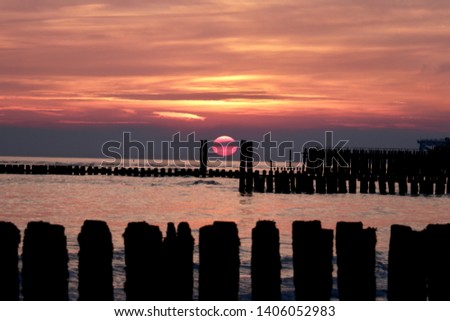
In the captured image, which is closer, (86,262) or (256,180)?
(86,262)

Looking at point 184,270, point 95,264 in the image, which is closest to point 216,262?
point 184,270

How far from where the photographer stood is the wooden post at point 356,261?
24.8 feet

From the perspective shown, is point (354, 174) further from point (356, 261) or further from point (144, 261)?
point (144, 261)

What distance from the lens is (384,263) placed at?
14.2 m

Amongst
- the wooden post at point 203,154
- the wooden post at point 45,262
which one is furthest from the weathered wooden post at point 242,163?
the wooden post at point 45,262

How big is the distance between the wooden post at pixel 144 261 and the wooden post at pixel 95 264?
190 mm

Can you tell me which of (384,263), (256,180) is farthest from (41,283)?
(256,180)

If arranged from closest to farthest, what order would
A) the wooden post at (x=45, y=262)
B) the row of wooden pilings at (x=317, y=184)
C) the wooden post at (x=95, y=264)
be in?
the wooden post at (x=45, y=262), the wooden post at (x=95, y=264), the row of wooden pilings at (x=317, y=184)

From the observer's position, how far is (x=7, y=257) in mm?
7266

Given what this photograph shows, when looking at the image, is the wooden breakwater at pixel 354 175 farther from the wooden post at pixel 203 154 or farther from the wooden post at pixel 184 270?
the wooden post at pixel 184 270

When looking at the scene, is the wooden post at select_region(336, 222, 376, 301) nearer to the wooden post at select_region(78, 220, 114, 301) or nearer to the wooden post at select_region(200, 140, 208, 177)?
the wooden post at select_region(78, 220, 114, 301)
